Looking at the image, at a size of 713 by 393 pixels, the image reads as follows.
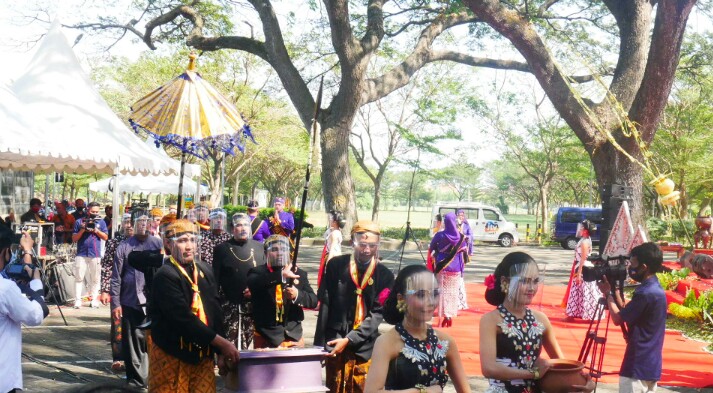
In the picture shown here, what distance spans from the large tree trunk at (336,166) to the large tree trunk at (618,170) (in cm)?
710

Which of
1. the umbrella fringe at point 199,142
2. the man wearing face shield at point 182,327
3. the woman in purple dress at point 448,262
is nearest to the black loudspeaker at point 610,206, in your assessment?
the woman in purple dress at point 448,262

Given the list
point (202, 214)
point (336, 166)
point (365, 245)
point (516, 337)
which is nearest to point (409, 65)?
point (336, 166)

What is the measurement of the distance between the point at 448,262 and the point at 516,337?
Result: 773 centimetres

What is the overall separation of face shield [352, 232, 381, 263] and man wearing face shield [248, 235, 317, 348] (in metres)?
0.55

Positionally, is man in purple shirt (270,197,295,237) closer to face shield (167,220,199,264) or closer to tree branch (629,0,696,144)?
tree branch (629,0,696,144)

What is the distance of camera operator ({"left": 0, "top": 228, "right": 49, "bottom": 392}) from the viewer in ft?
14.1

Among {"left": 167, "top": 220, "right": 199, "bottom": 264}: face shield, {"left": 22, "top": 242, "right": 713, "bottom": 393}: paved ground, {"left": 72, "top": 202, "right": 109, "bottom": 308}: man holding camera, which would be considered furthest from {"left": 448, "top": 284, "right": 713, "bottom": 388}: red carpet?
{"left": 72, "top": 202, "right": 109, "bottom": 308}: man holding camera

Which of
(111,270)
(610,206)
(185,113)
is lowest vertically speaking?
(111,270)

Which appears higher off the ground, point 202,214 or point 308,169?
point 308,169

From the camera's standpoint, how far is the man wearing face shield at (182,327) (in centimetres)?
470

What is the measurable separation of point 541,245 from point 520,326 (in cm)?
3381

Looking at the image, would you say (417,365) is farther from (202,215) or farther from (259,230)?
(259,230)

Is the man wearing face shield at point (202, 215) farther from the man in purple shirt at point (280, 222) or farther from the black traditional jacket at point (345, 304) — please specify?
the black traditional jacket at point (345, 304)

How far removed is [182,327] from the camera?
15.5 ft
